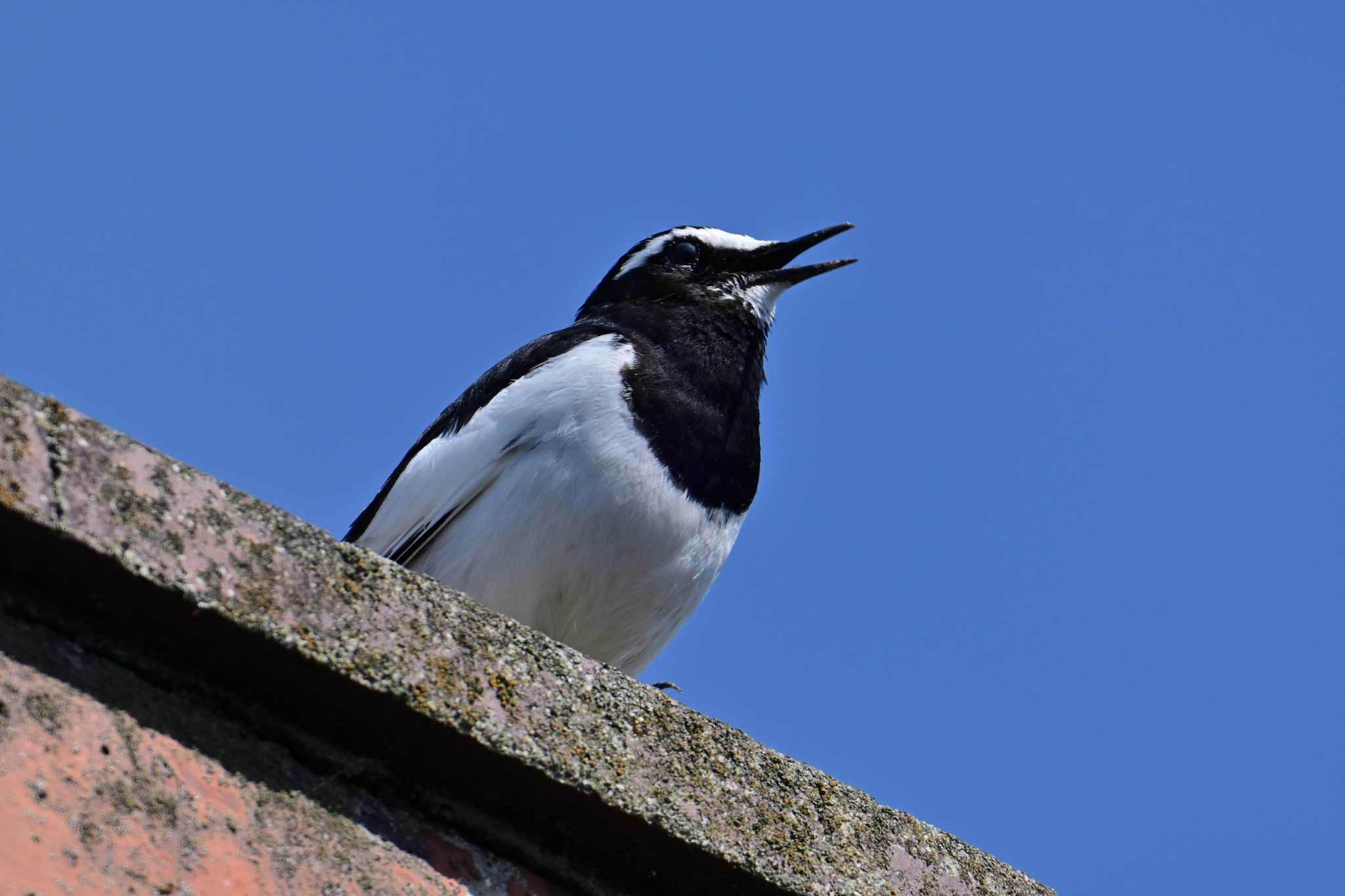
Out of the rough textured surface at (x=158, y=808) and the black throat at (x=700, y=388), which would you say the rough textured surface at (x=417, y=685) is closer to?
the rough textured surface at (x=158, y=808)

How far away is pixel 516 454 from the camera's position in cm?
586

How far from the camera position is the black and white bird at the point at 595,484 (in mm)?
5668

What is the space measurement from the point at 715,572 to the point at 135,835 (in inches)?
158

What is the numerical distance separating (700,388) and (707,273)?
1199mm

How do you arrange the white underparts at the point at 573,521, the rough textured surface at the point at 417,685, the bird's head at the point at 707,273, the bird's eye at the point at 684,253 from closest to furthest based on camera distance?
the rough textured surface at the point at 417,685
the white underparts at the point at 573,521
the bird's head at the point at 707,273
the bird's eye at the point at 684,253

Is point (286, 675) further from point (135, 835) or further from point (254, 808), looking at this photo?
point (135, 835)

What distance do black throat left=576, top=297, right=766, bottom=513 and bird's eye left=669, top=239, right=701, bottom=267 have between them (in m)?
0.37

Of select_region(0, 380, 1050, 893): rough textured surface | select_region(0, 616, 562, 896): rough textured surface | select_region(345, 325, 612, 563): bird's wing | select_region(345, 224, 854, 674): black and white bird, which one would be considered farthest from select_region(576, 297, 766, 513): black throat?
select_region(0, 616, 562, 896): rough textured surface

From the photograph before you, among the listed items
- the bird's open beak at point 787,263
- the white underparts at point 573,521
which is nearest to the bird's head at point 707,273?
the bird's open beak at point 787,263

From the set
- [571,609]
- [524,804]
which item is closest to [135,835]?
[524,804]

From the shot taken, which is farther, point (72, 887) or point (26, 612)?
point (26, 612)

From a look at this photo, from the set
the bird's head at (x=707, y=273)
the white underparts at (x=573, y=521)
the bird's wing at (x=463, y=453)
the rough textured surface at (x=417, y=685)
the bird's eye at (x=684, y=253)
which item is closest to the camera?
the rough textured surface at (x=417, y=685)

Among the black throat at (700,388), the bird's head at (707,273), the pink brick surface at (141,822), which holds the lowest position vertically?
the pink brick surface at (141,822)

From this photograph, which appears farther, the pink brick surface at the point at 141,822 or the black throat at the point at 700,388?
the black throat at the point at 700,388
